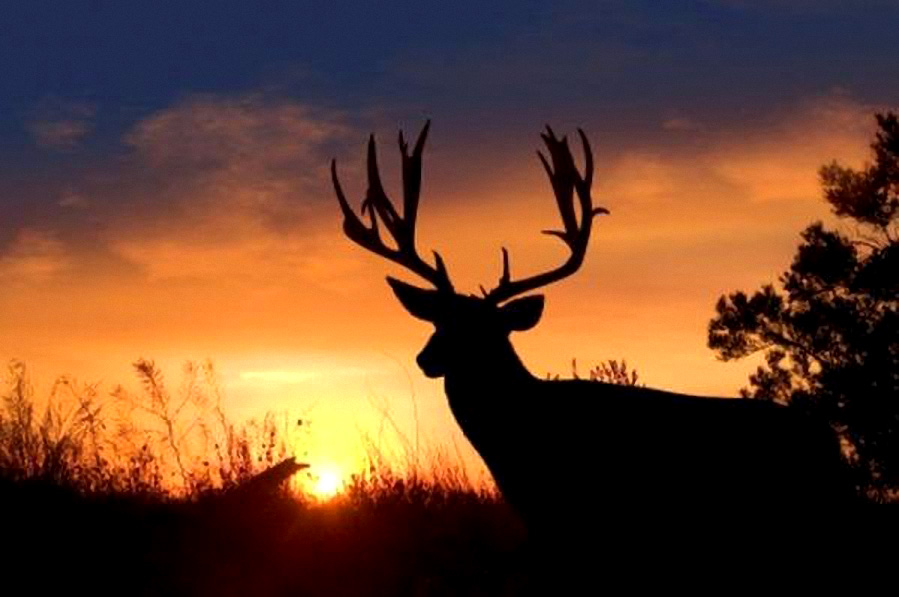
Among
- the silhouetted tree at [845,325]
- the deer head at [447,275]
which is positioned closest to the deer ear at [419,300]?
the deer head at [447,275]

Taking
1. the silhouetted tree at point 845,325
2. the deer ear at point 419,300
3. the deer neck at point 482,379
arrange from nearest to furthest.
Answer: the deer neck at point 482,379, the deer ear at point 419,300, the silhouetted tree at point 845,325

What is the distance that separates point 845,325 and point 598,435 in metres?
10.7

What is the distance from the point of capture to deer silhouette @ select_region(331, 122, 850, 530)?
7438mm

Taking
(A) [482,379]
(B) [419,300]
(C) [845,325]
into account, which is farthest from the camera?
(C) [845,325]

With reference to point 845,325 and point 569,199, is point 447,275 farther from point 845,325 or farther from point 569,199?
point 845,325

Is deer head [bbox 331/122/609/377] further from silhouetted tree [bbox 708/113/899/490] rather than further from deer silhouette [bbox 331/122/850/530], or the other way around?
silhouetted tree [bbox 708/113/899/490]

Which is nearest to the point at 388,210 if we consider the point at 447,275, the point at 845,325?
the point at 447,275

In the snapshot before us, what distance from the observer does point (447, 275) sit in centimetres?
814

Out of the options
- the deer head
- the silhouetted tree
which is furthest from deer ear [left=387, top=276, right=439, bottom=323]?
the silhouetted tree

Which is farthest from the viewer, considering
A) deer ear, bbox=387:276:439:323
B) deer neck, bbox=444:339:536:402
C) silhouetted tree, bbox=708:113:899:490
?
silhouetted tree, bbox=708:113:899:490

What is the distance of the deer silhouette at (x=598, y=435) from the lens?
7438 mm

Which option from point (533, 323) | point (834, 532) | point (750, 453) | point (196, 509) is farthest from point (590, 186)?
point (196, 509)

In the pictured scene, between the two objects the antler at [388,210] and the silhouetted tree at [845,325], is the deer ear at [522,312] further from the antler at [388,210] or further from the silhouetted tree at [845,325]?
the silhouetted tree at [845,325]

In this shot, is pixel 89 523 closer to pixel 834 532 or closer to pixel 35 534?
pixel 35 534
